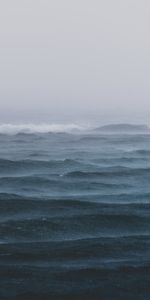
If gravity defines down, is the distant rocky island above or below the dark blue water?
above

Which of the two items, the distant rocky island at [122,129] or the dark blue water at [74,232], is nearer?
the dark blue water at [74,232]

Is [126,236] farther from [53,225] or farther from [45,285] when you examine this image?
[45,285]

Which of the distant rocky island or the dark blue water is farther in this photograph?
the distant rocky island

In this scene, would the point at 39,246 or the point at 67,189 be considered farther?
the point at 67,189

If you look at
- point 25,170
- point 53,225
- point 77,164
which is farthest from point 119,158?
point 53,225

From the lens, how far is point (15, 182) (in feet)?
95.8

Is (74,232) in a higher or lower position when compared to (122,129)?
lower

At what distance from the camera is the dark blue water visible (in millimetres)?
13375

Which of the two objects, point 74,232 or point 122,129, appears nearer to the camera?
point 74,232

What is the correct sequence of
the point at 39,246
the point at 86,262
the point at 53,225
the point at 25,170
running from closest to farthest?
the point at 86,262 → the point at 39,246 → the point at 53,225 → the point at 25,170

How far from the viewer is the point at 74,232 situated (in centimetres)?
1828

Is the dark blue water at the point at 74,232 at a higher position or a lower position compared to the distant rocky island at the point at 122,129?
lower

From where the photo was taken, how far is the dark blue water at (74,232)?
13.4 m

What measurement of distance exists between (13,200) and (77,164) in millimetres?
14968
